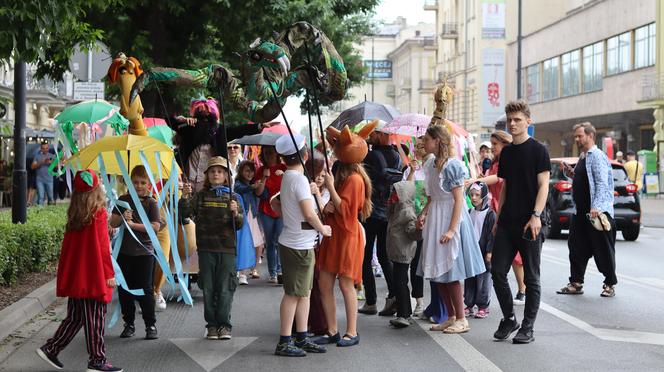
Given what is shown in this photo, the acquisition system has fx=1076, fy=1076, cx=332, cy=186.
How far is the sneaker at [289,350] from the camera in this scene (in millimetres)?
8070

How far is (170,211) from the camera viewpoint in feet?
28.8

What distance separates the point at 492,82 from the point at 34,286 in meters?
53.6

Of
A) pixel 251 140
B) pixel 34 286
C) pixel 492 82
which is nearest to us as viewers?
pixel 34 286

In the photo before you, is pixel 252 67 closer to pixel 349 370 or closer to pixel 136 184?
pixel 136 184

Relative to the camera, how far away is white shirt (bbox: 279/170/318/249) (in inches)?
317

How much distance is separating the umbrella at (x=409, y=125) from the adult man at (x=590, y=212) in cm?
168

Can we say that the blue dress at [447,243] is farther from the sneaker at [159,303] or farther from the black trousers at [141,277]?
the sneaker at [159,303]

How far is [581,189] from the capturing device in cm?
1197

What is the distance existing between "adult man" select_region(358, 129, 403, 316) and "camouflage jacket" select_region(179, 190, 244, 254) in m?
1.63

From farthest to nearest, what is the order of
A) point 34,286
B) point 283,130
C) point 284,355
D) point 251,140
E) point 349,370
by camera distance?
point 283,130, point 251,140, point 34,286, point 284,355, point 349,370

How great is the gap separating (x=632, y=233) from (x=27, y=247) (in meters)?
12.7

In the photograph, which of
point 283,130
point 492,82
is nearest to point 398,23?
point 492,82

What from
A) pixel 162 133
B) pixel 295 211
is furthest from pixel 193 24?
pixel 295 211

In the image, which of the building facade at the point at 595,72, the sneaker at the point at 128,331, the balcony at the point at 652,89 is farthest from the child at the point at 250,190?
the balcony at the point at 652,89
